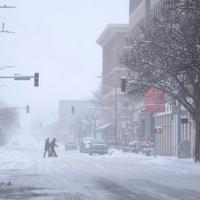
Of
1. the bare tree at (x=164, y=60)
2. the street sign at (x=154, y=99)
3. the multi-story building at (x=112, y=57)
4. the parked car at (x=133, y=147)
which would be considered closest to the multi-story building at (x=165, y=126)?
the parked car at (x=133, y=147)

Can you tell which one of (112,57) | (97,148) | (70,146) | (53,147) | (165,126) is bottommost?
(53,147)

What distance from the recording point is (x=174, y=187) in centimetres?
2462

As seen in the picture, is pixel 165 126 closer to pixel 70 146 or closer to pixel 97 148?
pixel 97 148

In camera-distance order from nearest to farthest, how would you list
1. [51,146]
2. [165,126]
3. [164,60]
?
[164,60] < [51,146] < [165,126]

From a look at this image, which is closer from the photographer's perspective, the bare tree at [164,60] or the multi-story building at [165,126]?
the bare tree at [164,60]

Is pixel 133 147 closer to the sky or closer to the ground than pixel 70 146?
closer to the ground

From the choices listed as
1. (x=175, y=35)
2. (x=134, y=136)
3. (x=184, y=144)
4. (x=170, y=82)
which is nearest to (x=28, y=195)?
(x=175, y=35)

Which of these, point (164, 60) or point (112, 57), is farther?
point (112, 57)

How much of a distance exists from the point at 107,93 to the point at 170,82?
9137 cm

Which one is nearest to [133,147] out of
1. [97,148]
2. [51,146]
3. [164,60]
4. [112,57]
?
[97,148]

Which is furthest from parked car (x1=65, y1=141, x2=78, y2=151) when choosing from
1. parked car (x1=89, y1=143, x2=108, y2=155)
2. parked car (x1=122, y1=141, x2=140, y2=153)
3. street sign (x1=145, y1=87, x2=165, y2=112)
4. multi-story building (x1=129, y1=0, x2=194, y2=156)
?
street sign (x1=145, y1=87, x2=165, y2=112)

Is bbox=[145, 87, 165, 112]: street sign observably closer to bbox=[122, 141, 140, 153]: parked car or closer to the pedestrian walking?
the pedestrian walking

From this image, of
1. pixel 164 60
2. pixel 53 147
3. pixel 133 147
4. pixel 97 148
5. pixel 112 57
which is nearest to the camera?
pixel 164 60

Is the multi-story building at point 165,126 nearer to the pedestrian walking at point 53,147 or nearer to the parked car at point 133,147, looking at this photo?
the parked car at point 133,147
